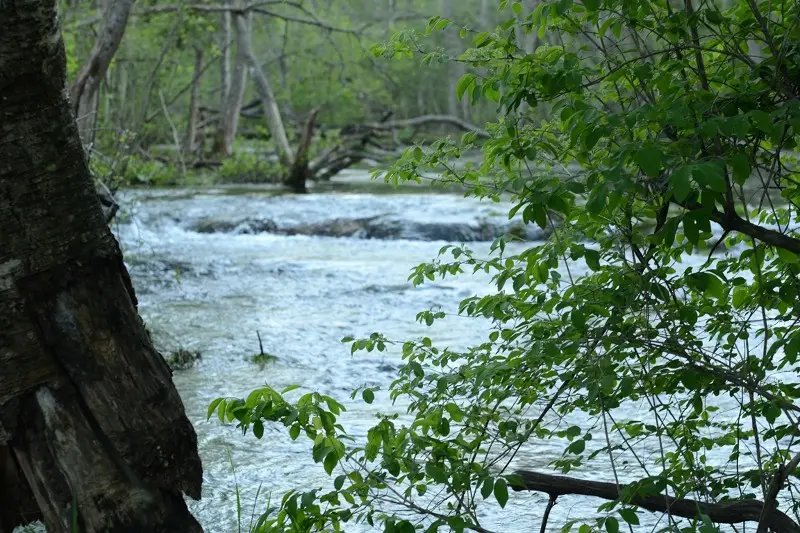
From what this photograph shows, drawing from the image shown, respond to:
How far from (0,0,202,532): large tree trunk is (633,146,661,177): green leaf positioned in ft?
4.92

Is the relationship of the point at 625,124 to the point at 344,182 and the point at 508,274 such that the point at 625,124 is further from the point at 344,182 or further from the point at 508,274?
the point at 344,182

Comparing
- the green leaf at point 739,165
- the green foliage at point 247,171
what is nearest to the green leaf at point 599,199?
the green leaf at point 739,165

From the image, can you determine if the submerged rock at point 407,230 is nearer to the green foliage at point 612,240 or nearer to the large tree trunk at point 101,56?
the large tree trunk at point 101,56

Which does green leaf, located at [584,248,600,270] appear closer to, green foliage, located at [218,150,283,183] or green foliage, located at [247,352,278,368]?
green foliage, located at [247,352,278,368]

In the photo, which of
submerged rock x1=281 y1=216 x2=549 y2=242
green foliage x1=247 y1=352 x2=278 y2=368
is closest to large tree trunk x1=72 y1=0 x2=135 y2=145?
green foliage x1=247 y1=352 x2=278 y2=368

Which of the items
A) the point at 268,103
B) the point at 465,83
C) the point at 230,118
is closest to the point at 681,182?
the point at 465,83

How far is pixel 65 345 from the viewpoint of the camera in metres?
2.68

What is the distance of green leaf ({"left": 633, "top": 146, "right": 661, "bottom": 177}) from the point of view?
2.03m

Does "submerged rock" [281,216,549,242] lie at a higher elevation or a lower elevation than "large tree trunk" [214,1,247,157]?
lower

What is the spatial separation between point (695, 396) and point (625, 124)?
813 millimetres

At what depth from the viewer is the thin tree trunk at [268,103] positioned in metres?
21.1

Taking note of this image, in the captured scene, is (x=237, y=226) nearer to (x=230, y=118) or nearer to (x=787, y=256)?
(x=230, y=118)

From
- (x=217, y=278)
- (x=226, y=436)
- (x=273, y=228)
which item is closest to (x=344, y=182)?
(x=273, y=228)

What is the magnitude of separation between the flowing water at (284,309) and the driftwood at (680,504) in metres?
0.77
